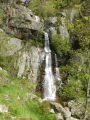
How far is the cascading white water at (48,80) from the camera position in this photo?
3092 cm

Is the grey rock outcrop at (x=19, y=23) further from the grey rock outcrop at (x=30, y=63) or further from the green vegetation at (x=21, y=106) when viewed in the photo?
the green vegetation at (x=21, y=106)

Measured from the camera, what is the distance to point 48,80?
107 feet

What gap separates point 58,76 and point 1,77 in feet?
57.6

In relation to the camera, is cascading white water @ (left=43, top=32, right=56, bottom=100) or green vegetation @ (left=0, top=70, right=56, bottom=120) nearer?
green vegetation @ (left=0, top=70, right=56, bottom=120)

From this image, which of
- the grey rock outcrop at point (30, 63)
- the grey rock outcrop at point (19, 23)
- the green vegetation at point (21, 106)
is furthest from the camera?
the grey rock outcrop at point (19, 23)

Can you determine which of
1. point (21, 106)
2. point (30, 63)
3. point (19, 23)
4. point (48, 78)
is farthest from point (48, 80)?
point (21, 106)

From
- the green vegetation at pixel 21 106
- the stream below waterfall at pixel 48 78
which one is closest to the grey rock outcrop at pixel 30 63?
the stream below waterfall at pixel 48 78

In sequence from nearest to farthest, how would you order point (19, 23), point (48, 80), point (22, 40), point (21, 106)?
point (21, 106), point (48, 80), point (22, 40), point (19, 23)

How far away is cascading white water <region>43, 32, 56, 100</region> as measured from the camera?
101 ft

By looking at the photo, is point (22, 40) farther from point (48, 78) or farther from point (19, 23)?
point (48, 78)

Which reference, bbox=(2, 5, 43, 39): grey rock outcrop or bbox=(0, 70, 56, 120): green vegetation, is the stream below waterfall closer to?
bbox=(2, 5, 43, 39): grey rock outcrop

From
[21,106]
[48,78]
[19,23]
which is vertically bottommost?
[48,78]

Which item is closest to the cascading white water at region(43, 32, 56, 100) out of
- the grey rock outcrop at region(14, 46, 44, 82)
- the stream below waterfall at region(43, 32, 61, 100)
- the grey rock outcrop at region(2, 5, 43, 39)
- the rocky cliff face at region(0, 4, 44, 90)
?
the stream below waterfall at region(43, 32, 61, 100)

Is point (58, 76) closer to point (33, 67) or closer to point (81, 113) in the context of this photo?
point (33, 67)
